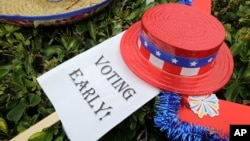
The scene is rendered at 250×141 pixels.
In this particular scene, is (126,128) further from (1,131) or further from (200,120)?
(1,131)

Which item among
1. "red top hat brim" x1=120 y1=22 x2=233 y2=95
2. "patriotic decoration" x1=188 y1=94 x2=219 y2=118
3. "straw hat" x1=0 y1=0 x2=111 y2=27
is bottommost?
"patriotic decoration" x1=188 y1=94 x2=219 y2=118

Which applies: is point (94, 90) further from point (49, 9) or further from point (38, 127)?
point (49, 9)

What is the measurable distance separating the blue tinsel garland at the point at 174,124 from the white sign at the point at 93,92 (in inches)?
1.1

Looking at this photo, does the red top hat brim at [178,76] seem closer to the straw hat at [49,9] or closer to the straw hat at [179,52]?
the straw hat at [179,52]

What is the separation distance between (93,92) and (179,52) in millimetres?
186

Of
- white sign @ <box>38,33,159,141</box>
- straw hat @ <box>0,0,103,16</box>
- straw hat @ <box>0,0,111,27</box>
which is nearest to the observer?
white sign @ <box>38,33,159,141</box>

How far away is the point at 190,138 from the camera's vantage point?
2.31ft

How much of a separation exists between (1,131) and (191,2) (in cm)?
54

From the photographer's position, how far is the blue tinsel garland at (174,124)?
0.70 metres

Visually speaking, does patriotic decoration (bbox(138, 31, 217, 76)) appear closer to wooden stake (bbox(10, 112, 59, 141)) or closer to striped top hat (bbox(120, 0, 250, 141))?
striped top hat (bbox(120, 0, 250, 141))

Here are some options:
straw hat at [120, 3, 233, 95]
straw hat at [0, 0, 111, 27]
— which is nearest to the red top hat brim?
straw hat at [120, 3, 233, 95]

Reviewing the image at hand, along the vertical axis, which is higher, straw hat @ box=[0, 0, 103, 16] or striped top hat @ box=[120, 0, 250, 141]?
straw hat @ box=[0, 0, 103, 16]

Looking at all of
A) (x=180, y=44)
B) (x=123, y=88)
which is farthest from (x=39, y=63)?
(x=180, y=44)

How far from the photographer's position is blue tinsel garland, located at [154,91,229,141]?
0.70 m
